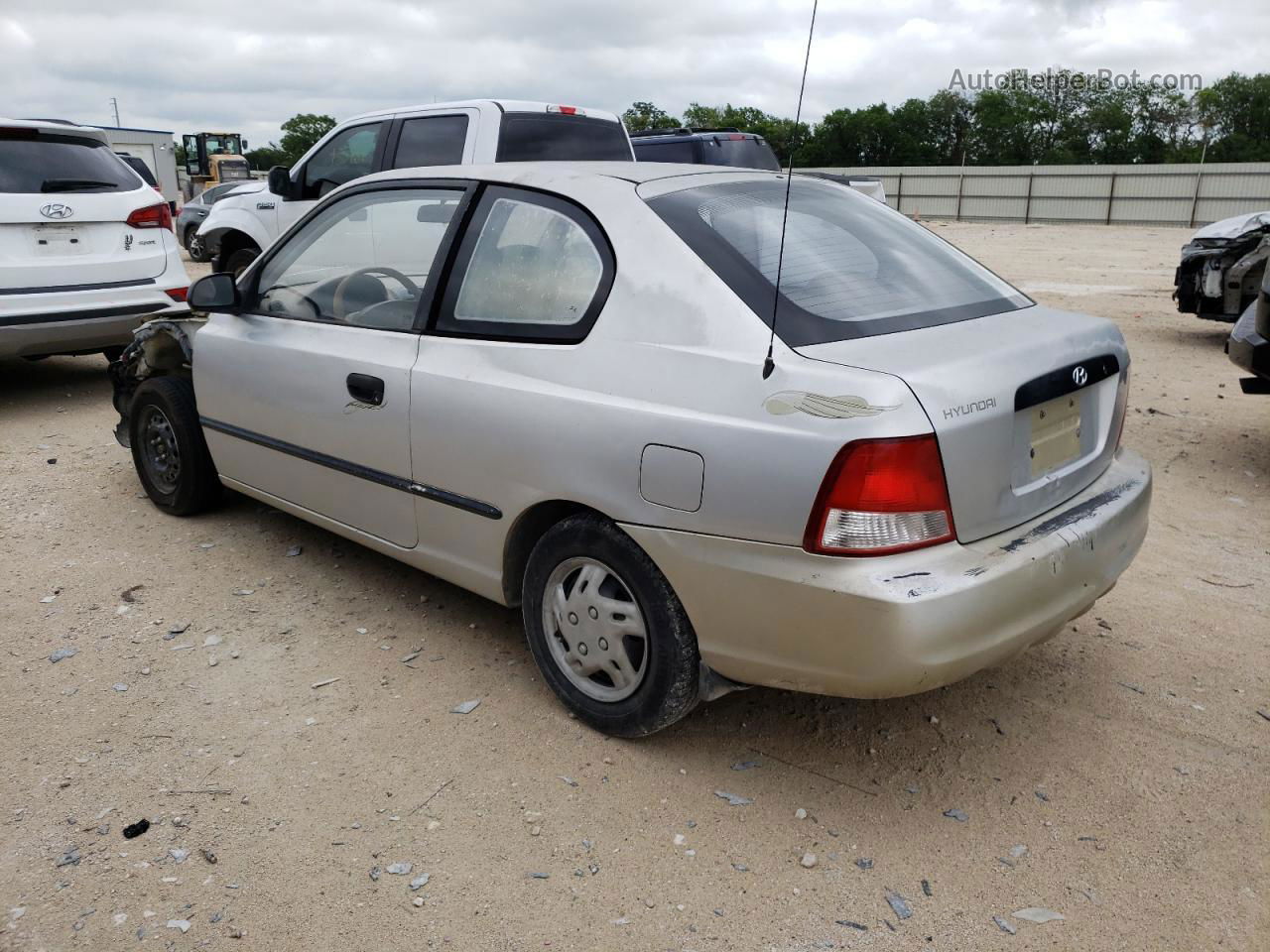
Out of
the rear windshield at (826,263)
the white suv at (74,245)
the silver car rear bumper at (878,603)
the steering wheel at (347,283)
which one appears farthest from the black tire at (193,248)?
the silver car rear bumper at (878,603)

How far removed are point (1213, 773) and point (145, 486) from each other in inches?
188

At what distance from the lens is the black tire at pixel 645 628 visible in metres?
2.79

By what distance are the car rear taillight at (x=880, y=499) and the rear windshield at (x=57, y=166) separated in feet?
21.3

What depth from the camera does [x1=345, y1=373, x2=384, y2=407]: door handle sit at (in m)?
3.47

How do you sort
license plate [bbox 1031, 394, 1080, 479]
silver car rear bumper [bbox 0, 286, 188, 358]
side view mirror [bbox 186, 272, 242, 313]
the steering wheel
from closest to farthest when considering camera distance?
license plate [bbox 1031, 394, 1080, 479], the steering wheel, side view mirror [bbox 186, 272, 242, 313], silver car rear bumper [bbox 0, 286, 188, 358]

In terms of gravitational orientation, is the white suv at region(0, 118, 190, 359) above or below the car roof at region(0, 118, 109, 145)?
below

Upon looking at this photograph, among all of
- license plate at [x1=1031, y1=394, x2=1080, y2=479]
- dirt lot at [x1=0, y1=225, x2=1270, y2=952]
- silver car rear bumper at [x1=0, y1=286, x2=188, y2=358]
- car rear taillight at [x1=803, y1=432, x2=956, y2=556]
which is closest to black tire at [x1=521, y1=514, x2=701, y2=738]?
dirt lot at [x1=0, y1=225, x2=1270, y2=952]

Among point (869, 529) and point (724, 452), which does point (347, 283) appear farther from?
point (869, 529)

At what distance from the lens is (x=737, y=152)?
10.7 m

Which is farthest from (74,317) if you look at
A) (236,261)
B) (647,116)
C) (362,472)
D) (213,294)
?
(647,116)

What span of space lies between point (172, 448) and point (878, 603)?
12.6 feet

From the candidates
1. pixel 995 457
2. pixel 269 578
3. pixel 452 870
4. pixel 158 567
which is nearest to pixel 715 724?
pixel 452 870

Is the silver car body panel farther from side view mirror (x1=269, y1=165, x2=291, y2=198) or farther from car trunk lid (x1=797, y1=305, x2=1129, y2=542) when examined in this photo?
side view mirror (x1=269, y1=165, x2=291, y2=198)

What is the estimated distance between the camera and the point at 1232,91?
6134cm
